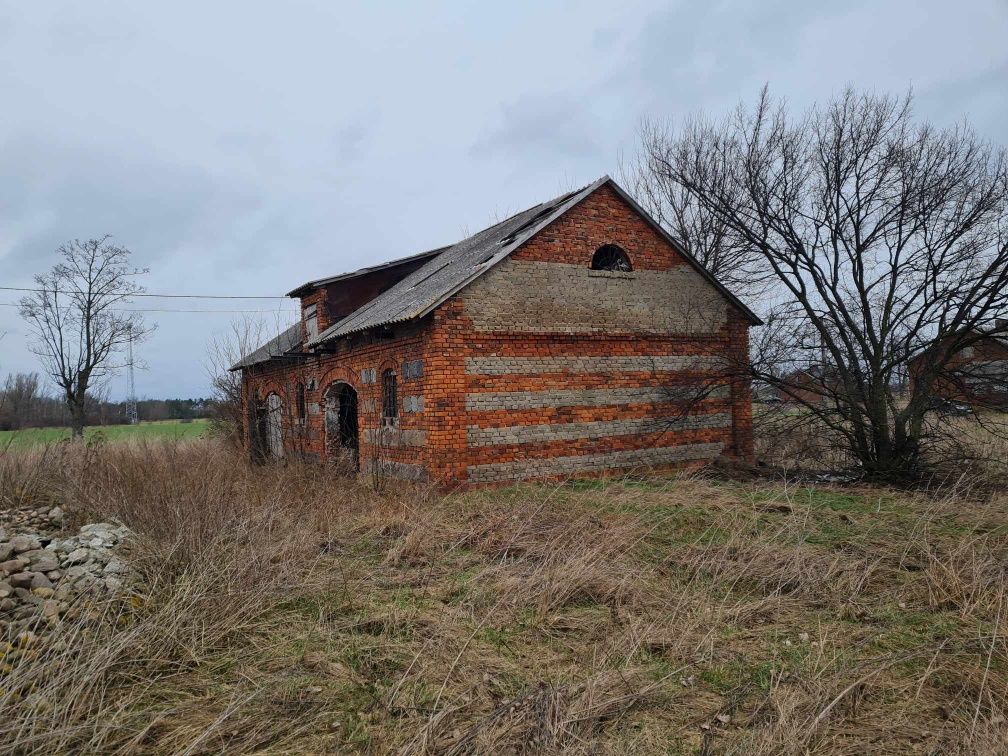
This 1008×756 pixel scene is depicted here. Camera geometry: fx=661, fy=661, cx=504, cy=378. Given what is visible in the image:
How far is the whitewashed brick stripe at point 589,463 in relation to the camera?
37.7 feet

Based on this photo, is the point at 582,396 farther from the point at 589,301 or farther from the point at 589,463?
the point at 589,301

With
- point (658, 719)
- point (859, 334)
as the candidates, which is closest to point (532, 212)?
point (859, 334)

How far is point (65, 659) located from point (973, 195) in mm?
13981

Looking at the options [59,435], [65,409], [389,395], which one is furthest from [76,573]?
[65,409]

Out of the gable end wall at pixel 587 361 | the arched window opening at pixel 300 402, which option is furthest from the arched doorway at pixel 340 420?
the gable end wall at pixel 587 361

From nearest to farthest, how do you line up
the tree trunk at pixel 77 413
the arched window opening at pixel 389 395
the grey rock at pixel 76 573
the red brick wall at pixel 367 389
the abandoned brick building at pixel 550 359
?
the grey rock at pixel 76 573 < the abandoned brick building at pixel 550 359 < the red brick wall at pixel 367 389 < the arched window opening at pixel 389 395 < the tree trunk at pixel 77 413

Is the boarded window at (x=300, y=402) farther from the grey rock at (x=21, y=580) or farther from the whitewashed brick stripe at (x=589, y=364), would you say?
the grey rock at (x=21, y=580)

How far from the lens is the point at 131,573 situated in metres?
5.37

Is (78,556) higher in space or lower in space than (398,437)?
lower

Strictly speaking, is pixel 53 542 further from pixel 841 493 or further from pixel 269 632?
pixel 841 493

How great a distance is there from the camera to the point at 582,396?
40.8 feet

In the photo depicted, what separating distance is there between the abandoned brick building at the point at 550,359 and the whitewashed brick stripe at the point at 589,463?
2 cm

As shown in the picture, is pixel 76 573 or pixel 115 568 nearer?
pixel 76 573

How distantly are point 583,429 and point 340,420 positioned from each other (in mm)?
6314
